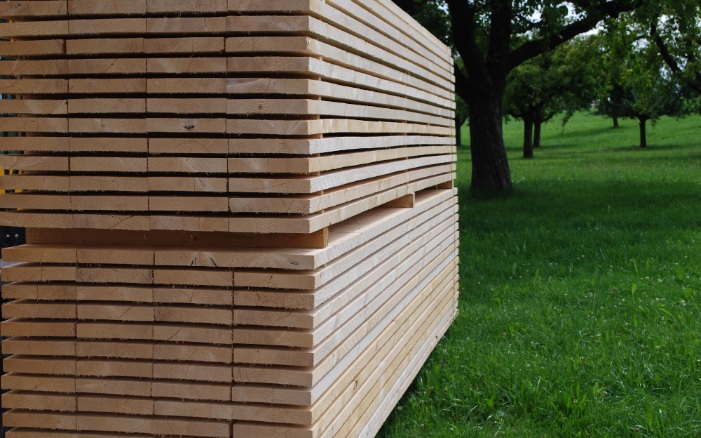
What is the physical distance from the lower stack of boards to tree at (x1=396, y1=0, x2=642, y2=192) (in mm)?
12772

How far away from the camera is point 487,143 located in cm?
1708

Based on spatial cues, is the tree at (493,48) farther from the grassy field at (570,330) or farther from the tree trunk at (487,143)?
the grassy field at (570,330)

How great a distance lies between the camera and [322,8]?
341 cm

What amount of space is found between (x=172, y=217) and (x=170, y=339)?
472 mm

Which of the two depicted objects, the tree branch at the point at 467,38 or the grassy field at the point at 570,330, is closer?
the grassy field at the point at 570,330

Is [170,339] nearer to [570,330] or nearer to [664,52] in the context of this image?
[570,330]

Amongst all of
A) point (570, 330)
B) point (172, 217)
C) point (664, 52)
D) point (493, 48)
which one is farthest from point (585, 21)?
point (172, 217)

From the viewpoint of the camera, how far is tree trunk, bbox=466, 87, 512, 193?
55.5ft

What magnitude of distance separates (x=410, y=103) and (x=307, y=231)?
2.42 metres

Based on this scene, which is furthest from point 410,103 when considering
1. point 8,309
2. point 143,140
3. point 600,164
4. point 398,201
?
point 600,164

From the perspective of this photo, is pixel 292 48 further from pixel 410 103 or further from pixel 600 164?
pixel 600 164

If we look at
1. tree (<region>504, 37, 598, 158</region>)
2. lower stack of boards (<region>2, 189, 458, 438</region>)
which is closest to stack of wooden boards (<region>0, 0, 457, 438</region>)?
lower stack of boards (<region>2, 189, 458, 438</region>)

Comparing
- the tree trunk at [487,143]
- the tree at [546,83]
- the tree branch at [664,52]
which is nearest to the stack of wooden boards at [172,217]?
the tree trunk at [487,143]

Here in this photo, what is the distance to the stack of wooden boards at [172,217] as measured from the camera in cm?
330
